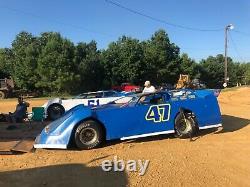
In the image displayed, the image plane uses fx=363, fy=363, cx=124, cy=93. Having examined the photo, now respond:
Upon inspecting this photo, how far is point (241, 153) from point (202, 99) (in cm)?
219

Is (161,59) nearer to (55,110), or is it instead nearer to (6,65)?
(6,65)

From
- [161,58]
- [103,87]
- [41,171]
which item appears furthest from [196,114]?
Answer: [161,58]

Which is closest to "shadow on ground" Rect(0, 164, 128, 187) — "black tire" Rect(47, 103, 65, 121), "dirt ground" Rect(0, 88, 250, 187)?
"dirt ground" Rect(0, 88, 250, 187)

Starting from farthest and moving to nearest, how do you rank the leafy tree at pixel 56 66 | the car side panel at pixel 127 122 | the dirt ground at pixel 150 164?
the leafy tree at pixel 56 66 → the car side panel at pixel 127 122 → the dirt ground at pixel 150 164

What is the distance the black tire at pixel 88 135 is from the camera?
8500 millimetres

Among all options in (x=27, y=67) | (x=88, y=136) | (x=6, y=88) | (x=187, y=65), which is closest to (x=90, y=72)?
(x=27, y=67)

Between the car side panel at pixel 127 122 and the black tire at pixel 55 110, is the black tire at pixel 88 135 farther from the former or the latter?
the black tire at pixel 55 110

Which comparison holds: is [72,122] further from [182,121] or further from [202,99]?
[202,99]

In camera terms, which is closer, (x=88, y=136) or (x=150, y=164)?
(x=150, y=164)

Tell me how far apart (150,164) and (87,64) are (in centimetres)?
3889

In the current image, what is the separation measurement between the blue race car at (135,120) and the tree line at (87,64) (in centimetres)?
2947

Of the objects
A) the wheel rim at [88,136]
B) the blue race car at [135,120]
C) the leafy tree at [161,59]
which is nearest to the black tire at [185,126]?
the blue race car at [135,120]

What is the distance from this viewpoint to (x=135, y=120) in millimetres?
8992

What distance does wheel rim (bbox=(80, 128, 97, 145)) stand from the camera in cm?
855
